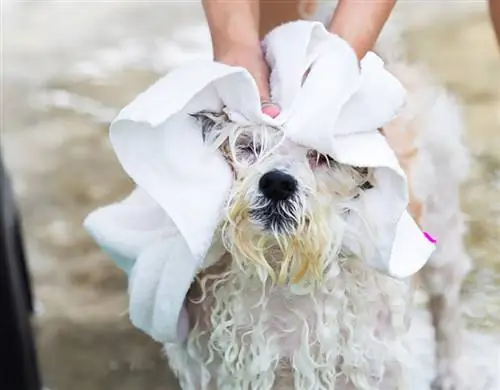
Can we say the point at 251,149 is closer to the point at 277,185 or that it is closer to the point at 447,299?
the point at 277,185

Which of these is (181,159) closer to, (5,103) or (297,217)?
(297,217)

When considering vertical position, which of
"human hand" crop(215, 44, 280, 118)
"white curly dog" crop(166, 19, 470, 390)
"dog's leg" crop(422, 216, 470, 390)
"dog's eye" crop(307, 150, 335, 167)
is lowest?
"dog's leg" crop(422, 216, 470, 390)

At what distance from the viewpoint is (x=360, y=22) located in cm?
123

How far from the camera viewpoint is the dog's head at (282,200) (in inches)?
40.1

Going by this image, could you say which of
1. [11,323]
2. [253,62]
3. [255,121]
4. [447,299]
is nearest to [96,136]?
[447,299]

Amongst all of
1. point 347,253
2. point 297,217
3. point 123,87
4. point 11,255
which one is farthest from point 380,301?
point 123,87

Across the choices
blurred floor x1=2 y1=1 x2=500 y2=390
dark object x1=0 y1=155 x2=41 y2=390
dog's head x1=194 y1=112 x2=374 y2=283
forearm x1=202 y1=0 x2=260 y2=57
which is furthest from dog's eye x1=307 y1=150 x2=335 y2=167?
blurred floor x1=2 y1=1 x2=500 y2=390

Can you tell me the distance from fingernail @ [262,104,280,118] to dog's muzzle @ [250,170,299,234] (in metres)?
0.07

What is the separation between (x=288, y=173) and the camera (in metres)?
1.02

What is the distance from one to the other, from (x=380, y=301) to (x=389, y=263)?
0.38 ft

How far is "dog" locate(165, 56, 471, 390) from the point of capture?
1.03 metres

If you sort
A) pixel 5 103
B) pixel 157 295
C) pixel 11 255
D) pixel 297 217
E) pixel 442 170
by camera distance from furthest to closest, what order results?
pixel 5 103, pixel 442 170, pixel 157 295, pixel 297 217, pixel 11 255

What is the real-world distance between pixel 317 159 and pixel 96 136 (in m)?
1.12

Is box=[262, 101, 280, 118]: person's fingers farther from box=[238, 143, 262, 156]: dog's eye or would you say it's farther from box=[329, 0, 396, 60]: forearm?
box=[329, 0, 396, 60]: forearm
